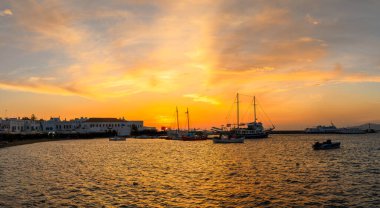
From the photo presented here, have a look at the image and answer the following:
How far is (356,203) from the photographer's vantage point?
1145 inches

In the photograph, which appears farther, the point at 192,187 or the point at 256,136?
the point at 256,136

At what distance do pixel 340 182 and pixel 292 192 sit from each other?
363 inches

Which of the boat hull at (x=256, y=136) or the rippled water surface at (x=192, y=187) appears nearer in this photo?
the rippled water surface at (x=192, y=187)

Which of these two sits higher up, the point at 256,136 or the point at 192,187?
the point at 256,136

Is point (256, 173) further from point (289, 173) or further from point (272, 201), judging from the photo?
point (272, 201)

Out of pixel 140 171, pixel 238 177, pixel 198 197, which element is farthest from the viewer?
pixel 140 171

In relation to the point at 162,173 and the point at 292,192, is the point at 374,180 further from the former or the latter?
the point at 162,173

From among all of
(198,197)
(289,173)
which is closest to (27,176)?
(198,197)

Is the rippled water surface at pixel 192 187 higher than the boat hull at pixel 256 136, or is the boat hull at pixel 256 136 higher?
the boat hull at pixel 256 136

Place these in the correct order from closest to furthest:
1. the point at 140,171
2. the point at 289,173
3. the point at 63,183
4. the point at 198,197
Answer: the point at 198,197 < the point at 63,183 < the point at 289,173 < the point at 140,171

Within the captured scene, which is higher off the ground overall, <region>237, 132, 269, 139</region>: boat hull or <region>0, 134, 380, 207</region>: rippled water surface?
<region>237, 132, 269, 139</region>: boat hull

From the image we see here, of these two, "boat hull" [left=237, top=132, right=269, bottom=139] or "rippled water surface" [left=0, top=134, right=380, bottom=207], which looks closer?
"rippled water surface" [left=0, top=134, right=380, bottom=207]

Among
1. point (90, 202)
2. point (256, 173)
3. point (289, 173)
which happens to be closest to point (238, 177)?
point (256, 173)

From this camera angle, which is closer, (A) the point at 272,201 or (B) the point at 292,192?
(A) the point at 272,201
